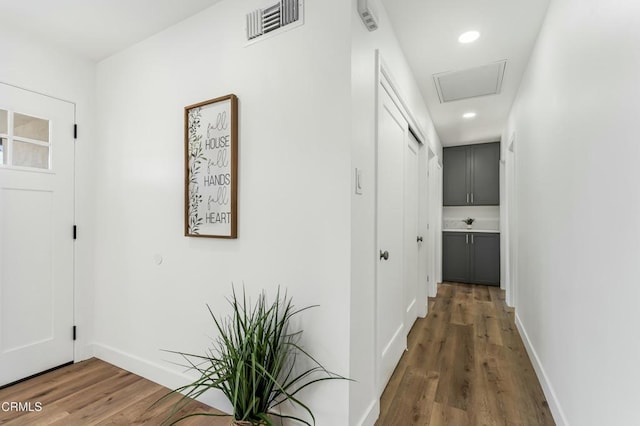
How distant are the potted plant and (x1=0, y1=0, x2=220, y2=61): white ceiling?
1825 millimetres

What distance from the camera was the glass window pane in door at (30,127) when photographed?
217 cm

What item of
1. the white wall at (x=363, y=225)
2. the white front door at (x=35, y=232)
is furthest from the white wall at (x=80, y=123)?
the white wall at (x=363, y=225)

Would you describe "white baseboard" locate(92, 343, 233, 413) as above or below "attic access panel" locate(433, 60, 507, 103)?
below

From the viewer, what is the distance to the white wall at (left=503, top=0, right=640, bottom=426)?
998mm

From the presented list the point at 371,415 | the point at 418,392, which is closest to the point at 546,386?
the point at 418,392

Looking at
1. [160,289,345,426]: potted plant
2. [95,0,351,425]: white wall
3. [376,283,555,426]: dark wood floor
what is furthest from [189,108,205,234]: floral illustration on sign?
[376,283,555,426]: dark wood floor

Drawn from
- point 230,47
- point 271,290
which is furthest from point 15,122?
point 271,290

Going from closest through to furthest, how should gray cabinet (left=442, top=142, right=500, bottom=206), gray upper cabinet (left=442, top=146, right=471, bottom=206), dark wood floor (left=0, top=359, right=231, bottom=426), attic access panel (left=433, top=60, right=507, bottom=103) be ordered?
dark wood floor (left=0, top=359, right=231, bottom=426)
attic access panel (left=433, top=60, right=507, bottom=103)
gray cabinet (left=442, top=142, right=500, bottom=206)
gray upper cabinet (left=442, top=146, right=471, bottom=206)

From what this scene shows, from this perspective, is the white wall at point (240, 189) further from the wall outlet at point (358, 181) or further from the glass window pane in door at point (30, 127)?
the glass window pane in door at point (30, 127)

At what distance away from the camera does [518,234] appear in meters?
3.01

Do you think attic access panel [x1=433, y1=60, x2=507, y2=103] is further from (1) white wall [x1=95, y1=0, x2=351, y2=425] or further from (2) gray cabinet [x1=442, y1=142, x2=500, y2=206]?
(2) gray cabinet [x1=442, y1=142, x2=500, y2=206]

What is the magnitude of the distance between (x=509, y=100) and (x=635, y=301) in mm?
3156

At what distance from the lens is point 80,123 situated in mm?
2516

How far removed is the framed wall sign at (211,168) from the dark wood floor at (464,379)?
1.49m
